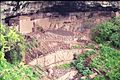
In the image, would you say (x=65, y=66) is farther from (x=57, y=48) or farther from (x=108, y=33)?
(x=108, y=33)

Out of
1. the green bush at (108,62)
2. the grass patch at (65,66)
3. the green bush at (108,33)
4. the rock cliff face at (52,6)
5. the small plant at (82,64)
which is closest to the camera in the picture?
the green bush at (108,62)

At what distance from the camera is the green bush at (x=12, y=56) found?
785cm

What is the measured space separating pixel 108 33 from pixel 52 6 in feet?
7.18

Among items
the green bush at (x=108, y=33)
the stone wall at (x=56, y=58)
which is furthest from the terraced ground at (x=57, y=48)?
the green bush at (x=108, y=33)

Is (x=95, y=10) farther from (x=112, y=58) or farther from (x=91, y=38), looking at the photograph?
(x=112, y=58)

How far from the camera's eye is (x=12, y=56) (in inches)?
371

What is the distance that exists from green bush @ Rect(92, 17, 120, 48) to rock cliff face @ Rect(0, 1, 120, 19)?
38.8 inches

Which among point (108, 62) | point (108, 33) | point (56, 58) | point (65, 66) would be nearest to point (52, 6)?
point (108, 33)

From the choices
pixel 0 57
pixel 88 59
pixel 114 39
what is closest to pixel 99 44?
pixel 114 39

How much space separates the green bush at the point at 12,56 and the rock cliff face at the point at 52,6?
1.85m

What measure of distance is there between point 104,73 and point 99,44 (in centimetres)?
193

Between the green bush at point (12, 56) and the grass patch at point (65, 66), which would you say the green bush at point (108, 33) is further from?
the green bush at point (12, 56)

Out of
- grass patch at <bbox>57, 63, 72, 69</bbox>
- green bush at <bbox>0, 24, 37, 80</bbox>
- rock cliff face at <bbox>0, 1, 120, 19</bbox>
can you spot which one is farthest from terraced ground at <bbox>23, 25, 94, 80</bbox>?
rock cliff face at <bbox>0, 1, 120, 19</bbox>

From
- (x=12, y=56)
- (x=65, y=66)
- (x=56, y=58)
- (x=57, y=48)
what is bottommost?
(x=65, y=66)
